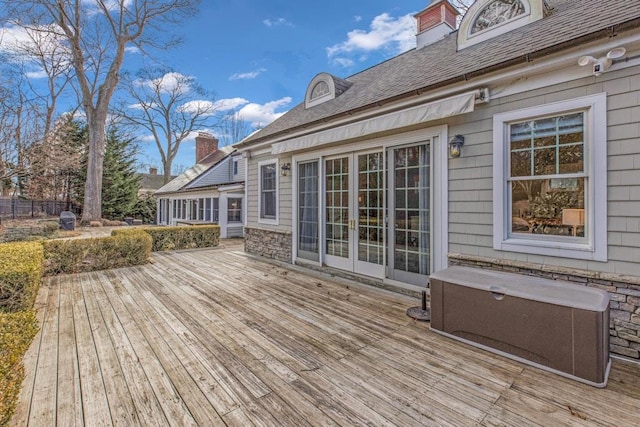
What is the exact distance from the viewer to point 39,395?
7.75 ft

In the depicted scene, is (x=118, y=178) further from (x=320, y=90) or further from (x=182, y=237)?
(x=320, y=90)

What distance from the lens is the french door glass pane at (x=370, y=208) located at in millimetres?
5238

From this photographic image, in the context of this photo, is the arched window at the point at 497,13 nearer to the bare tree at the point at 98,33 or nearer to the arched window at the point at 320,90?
the arched window at the point at 320,90

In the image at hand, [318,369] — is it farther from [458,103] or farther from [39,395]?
[458,103]

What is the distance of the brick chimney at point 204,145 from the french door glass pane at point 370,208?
1906 cm

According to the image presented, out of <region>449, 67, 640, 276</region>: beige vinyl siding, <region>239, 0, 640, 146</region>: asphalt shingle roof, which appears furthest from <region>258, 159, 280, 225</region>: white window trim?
<region>449, 67, 640, 276</region>: beige vinyl siding

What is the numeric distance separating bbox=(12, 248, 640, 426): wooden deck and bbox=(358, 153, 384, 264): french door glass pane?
110 centimetres

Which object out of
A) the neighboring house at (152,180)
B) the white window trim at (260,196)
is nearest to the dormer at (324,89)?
the white window trim at (260,196)

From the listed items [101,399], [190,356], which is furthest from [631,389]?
[101,399]

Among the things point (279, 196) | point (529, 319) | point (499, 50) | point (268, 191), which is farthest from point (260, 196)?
point (529, 319)

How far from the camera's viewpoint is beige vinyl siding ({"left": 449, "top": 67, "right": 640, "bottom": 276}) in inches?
114

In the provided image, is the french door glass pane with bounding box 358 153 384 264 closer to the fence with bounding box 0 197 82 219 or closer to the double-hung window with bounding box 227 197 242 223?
the double-hung window with bounding box 227 197 242 223

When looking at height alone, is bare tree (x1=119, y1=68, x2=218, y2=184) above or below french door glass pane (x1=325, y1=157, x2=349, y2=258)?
above

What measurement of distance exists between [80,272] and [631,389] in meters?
8.88
